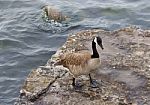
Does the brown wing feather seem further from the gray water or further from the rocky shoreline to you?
the gray water

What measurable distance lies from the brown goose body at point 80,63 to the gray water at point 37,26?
2.73 metres

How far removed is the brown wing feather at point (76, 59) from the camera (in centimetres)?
877

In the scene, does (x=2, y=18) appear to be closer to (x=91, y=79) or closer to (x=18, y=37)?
(x=18, y=37)

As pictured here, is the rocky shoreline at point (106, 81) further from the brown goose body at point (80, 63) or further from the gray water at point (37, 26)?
the gray water at point (37, 26)

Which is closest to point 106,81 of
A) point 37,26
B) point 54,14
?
point 37,26

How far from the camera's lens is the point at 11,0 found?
17.9m

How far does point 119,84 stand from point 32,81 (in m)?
1.99

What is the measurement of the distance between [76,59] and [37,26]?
6.57 metres

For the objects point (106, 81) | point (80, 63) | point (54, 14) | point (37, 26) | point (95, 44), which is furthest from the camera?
point (54, 14)

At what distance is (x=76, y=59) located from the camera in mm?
8805

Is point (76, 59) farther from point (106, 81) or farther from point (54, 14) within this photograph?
point (54, 14)

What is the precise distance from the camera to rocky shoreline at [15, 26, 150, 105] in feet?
28.5

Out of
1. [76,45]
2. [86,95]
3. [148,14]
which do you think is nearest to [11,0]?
[148,14]

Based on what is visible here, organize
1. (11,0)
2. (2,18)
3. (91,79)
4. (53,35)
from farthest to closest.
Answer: (11,0), (2,18), (53,35), (91,79)
